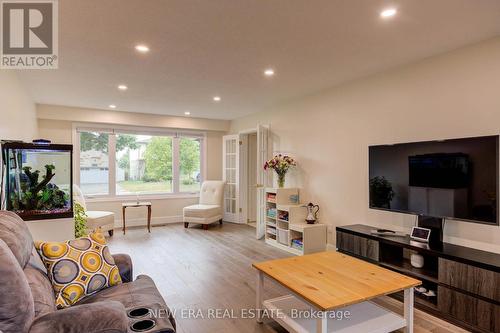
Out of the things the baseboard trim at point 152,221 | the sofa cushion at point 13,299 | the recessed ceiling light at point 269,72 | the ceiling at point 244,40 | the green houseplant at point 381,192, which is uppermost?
the recessed ceiling light at point 269,72

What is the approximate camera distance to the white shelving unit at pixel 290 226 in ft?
13.7

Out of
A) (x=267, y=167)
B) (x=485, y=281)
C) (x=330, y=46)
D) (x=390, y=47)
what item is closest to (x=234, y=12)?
(x=330, y=46)

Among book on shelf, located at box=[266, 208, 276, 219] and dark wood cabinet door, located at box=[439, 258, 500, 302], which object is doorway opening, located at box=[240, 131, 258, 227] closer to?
book on shelf, located at box=[266, 208, 276, 219]

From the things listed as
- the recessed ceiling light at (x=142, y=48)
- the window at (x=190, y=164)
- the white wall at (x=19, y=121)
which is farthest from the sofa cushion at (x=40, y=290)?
the window at (x=190, y=164)

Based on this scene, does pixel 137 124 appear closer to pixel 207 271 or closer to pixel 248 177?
pixel 248 177

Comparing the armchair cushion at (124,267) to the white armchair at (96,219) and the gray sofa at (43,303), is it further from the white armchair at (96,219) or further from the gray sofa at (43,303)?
the white armchair at (96,219)

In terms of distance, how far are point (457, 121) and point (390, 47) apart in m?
1.00

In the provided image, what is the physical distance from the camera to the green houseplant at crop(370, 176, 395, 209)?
321cm

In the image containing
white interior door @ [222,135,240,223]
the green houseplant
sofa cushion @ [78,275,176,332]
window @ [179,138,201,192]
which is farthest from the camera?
window @ [179,138,201,192]

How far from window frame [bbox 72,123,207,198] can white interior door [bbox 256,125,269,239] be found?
82.1 inches

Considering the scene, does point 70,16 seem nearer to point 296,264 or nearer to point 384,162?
point 296,264

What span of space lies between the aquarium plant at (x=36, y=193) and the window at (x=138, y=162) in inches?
122

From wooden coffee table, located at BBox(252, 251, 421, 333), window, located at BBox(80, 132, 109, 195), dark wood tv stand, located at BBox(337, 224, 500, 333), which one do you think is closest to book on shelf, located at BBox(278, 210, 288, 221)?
dark wood tv stand, located at BBox(337, 224, 500, 333)

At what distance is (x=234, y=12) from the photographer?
2.18 metres
